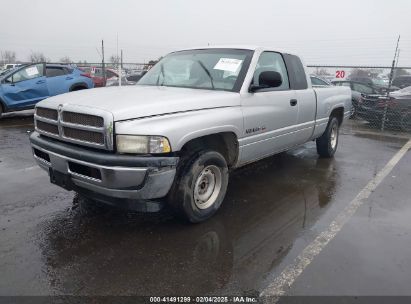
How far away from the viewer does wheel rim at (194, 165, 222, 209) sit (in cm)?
403

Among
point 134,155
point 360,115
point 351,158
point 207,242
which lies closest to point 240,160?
point 207,242

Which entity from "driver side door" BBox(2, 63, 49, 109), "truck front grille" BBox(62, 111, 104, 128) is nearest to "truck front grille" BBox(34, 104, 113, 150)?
"truck front grille" BBox(62, 111, 104, 128)

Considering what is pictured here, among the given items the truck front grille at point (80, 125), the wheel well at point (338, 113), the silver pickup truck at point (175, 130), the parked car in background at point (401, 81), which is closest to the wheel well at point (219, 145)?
the silver pickup truck at point (175, 130)

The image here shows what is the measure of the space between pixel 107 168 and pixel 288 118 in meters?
2.85

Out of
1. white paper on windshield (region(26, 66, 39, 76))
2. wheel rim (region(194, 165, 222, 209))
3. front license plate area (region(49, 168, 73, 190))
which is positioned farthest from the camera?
white paper on windshield (region(26, 66, 39, 76))

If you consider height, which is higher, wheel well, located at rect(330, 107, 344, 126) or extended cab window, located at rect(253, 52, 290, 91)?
extended cab window, located at rect(253, 52, 290, 91)

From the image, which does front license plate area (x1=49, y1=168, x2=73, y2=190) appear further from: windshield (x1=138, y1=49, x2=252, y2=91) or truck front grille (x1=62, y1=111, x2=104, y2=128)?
windshield (x1=138, y1=49, x2=252, y2=91)

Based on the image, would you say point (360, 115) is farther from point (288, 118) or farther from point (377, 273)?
point (377, 273)

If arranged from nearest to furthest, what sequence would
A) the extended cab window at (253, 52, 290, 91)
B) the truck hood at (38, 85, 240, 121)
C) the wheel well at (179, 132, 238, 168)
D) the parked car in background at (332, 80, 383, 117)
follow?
the truck hood at (38, 85, 240, 121) < the wheel well at (179, 132, 238, 168) < the extended cab window at (253, 52, 290, 91) < the parked car in background at (332, 80, 383, 117)

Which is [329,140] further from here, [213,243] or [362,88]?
[362,88]

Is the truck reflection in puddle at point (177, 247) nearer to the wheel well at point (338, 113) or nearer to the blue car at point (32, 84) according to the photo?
the wheel well at point (338, 113)

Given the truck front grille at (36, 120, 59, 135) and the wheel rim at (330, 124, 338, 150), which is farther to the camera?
the wheel rim at (330, 124, 338, 150)

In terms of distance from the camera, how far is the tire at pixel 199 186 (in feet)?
12.1

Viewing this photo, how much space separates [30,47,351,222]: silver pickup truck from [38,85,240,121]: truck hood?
10 mm
